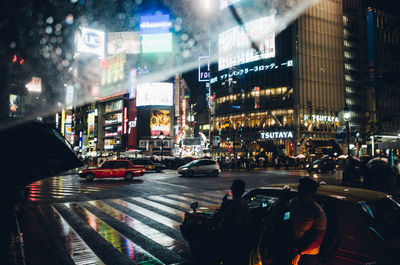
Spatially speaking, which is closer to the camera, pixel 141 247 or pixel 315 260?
pixel 315 260

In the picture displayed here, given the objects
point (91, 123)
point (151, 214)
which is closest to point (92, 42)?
point (151, 214)

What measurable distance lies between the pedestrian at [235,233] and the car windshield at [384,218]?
1.50 metres

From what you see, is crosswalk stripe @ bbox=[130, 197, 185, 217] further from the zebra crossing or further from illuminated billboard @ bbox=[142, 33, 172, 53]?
illuminated billboard @ bbox=[142, 33, 172, 53]

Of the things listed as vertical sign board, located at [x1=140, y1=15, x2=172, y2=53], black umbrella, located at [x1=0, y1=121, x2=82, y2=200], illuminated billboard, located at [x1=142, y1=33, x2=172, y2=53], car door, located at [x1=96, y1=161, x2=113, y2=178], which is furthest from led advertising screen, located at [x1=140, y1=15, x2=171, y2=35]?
black umbrella, located at [x1=0, y1=121, x2=82, y2=200]

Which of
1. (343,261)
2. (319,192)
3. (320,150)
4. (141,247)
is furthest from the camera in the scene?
(320,150)

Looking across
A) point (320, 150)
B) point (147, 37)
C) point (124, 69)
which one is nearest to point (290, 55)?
point (320, 150)

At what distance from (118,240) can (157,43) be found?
8854 cm

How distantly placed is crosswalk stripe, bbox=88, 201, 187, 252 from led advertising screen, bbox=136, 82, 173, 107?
73.0 meters

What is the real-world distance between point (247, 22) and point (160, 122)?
36.1 m

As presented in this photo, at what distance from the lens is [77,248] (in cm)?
619

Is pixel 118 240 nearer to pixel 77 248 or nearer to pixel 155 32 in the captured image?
pixel 77 248

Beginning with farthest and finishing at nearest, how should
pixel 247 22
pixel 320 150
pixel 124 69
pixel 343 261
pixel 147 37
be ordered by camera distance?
pixel 124 69 → pixel 147 37 → pixel 247 22 → pixel 320 150 → pixel 343 261

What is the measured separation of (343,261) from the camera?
315 cm

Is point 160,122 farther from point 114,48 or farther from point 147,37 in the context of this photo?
point 114,48
